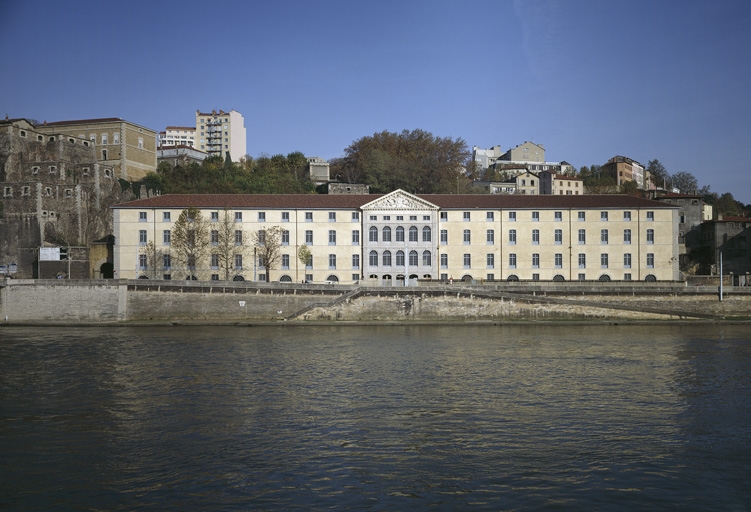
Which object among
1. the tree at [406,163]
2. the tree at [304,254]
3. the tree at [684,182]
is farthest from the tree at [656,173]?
the tree at [304,254]

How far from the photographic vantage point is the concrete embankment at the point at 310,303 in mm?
44969

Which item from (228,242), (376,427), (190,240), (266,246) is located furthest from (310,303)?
(376,427)

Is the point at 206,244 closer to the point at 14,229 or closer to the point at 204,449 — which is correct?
the point at 14,229

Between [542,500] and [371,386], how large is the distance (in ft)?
36.9

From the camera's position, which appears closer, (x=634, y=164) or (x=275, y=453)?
(x=275, y=453)

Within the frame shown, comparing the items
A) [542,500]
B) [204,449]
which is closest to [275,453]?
[204,449]

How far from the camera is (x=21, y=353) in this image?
32.6 metres

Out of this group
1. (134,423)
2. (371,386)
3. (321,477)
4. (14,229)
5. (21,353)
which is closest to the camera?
(321,477)

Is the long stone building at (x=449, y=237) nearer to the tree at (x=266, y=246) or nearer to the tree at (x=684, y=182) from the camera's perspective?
the tree at (x=266, y=246)

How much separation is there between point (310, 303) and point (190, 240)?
39.3 ft

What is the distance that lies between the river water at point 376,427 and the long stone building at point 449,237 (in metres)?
19.6

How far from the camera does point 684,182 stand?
10275cm

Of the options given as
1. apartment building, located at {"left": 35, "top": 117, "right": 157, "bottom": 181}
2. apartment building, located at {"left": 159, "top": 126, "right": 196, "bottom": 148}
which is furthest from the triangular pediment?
apartment building, located at {"left": 159, "top": 126, "right": 196, "bottom": 148}

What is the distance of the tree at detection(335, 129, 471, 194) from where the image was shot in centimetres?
7419
